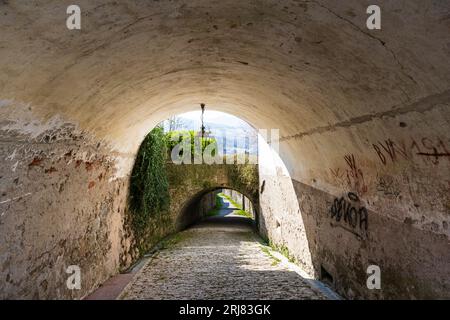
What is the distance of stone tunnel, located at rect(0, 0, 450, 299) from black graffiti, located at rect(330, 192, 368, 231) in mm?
32

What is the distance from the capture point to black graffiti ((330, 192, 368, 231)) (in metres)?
5.09

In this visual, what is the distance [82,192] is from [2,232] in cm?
232

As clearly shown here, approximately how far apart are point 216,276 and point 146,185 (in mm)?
3492

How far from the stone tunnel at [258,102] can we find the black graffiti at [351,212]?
32 mm

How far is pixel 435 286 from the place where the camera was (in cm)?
346

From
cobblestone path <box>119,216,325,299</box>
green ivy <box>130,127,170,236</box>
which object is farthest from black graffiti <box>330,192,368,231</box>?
green ivy <box>130,127,170,236</box>

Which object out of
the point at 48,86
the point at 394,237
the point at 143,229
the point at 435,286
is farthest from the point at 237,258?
the point at 48,86

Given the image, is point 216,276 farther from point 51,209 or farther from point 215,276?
point 51,209

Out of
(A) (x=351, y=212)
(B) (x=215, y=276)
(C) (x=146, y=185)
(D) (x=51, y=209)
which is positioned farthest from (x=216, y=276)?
(D) (x=51, y=209)

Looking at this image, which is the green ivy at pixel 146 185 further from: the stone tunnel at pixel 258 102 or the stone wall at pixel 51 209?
the stone tunnel at pixel 258 102

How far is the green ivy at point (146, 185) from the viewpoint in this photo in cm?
933

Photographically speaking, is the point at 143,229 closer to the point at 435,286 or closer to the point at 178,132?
the point at 178,132

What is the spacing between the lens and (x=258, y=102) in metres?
6.94

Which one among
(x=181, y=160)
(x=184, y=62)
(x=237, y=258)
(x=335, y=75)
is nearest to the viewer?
(x=335, y=75)
